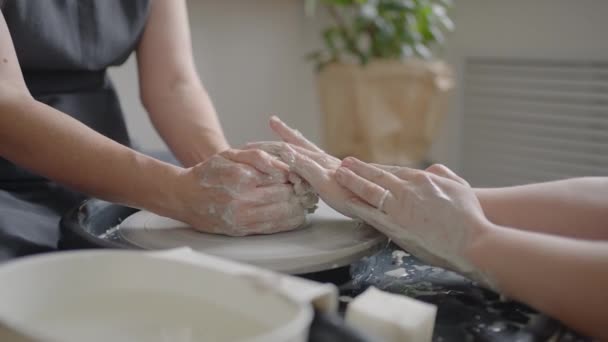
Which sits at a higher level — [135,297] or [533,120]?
[135,297]

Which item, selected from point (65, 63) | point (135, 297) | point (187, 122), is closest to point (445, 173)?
point (135, 297)

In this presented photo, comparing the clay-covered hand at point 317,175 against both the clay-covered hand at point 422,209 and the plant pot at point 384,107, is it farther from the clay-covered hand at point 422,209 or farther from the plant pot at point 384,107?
the plant pot at point 384,107

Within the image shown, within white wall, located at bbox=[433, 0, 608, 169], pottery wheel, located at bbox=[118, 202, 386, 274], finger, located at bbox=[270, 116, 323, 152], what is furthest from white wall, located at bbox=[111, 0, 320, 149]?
pottery wheel, located at bbox=[118, 202, 386, 274]

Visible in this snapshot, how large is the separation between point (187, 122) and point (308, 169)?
1.54 ft

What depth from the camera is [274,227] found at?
2.81 ft

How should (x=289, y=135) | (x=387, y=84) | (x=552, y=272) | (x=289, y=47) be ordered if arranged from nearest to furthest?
(x=552, y=272) < (x=289, y=135) < (x=387, y=84) < (x=289, y=47)

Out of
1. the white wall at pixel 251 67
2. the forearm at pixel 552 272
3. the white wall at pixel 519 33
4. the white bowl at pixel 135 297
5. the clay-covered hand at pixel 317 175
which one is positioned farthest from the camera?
the white wall at pixel 251 67

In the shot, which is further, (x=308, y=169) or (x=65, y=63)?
(x=65, y=63)

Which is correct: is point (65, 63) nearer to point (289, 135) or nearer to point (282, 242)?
point (289, 135)

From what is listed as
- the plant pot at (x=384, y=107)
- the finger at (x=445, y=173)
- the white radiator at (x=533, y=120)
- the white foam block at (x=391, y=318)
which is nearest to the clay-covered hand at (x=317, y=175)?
the finger at (x=445, y=173)

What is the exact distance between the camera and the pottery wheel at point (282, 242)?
748 millimetres

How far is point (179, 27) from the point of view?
4.46 feet

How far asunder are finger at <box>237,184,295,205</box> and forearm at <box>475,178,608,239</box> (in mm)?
263

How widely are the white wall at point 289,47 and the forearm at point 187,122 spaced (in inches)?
42.3
